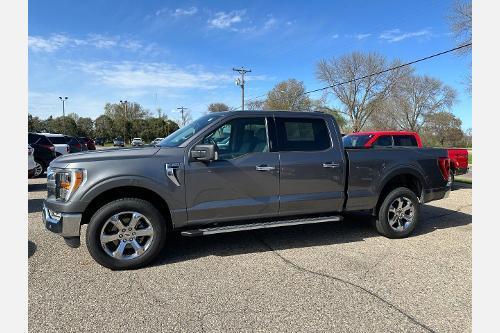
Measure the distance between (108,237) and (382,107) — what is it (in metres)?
52.2

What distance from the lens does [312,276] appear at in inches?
158

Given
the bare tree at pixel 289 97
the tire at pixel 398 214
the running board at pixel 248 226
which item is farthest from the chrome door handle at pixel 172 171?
the bare tree at pixel 289 97

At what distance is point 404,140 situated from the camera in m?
11.2

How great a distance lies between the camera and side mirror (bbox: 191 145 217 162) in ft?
13.7

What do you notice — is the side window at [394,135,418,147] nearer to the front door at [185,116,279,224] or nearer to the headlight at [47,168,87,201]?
the front door at [185,116,279,224]

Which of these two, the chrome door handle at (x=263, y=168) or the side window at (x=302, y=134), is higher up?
the side window at (x=302, y=134)

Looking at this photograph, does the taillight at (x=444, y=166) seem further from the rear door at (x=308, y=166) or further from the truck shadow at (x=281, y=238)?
the rear door at (x=308, y=166)

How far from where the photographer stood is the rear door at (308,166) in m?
4.81

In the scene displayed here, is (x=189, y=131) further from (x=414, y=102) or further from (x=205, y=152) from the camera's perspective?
(x=414, y=102)

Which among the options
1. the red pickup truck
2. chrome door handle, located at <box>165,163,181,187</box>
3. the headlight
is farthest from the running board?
the red pickup truck

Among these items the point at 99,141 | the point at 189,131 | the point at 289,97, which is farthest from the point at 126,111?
the point at 189,131

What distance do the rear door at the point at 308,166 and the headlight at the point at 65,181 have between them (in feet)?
8.10

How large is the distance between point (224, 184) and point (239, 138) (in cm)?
69

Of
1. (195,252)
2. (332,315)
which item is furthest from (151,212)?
(332,315)
